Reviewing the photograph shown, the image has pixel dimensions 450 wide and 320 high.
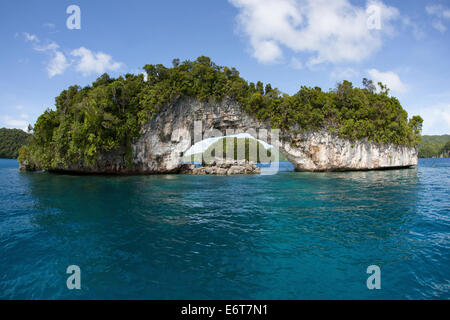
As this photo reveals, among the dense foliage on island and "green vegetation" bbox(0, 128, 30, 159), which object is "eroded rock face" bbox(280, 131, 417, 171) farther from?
"green vegetation" bbox(0, 128, 30, 159)

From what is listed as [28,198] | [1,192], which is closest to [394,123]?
[28,198]

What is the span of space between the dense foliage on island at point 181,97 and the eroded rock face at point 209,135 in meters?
1.13

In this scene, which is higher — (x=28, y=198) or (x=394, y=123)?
(x=394, y=123)

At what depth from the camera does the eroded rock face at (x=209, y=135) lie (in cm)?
2992

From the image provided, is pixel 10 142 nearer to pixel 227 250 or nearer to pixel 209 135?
pixel 209 135

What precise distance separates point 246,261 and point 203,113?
90.3ft

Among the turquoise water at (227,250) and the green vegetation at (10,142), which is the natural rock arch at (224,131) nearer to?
the turquoise water at (227,250)

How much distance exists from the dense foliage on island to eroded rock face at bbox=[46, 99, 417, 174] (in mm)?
1135

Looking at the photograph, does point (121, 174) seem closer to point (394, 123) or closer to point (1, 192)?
point (1, 192)

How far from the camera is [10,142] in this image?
8331cm

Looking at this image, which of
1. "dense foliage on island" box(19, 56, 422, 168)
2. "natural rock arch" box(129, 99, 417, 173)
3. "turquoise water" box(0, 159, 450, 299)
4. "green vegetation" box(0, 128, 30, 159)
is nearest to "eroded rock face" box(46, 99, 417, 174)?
"natural rock arch" box(129, 99, 417, 173)

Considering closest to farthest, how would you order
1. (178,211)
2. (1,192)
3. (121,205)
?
1. (178,211)
2. (121,205)
3. (1,192)

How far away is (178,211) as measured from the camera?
1077 centimetres

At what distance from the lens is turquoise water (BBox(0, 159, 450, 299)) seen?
462 cm
